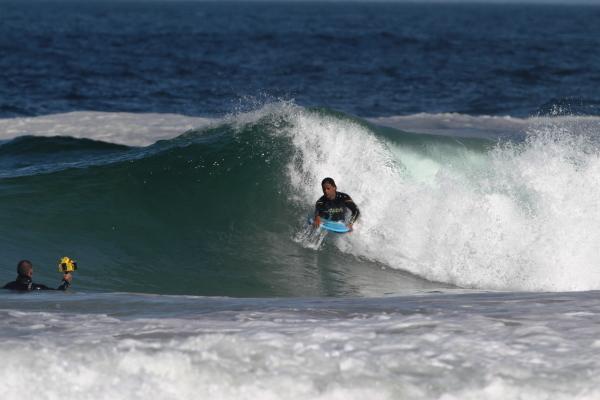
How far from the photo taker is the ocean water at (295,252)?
5.55 meters

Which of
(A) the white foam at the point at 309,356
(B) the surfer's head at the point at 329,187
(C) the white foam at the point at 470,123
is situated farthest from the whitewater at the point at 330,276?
(C) the white foam at the point at 470,123

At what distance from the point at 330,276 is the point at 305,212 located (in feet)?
6.20

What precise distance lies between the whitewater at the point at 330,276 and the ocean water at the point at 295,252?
0.02m

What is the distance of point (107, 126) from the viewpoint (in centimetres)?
2192

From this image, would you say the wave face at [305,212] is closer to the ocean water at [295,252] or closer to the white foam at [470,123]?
the ocean water at [295,252]

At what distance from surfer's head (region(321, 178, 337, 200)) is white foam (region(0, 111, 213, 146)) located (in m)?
9.12

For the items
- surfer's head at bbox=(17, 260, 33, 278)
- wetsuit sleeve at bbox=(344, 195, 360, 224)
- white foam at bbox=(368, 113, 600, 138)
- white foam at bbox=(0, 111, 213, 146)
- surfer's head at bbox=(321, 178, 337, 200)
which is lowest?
surfer's head at bbox=(17, 260, 33, 278)

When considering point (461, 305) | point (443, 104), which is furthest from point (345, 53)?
point (461, 305)

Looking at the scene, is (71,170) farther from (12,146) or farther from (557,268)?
(557,268)

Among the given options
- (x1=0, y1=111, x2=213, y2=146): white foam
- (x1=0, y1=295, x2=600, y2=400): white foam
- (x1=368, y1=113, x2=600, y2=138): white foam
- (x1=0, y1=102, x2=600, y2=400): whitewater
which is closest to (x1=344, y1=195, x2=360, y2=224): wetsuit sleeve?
(x1=0, y1=102, x2=600, y2=400): whitewater

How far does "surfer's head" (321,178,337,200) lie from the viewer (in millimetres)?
11047

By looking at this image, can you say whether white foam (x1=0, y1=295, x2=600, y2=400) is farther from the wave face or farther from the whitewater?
the wave face

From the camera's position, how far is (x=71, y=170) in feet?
47.0

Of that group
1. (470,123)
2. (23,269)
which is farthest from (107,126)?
(23,269)
